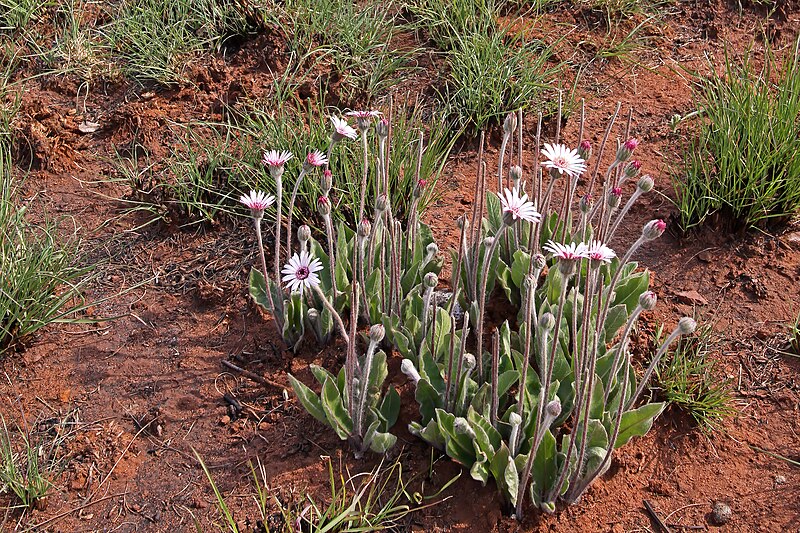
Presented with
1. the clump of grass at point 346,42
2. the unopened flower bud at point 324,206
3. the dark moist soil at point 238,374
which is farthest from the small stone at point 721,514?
the clump of grass at point 346,42

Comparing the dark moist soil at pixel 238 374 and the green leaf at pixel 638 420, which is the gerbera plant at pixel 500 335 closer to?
the green leaf at pixel 638 420

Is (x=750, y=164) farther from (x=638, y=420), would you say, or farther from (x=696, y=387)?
(x=638, y=420)

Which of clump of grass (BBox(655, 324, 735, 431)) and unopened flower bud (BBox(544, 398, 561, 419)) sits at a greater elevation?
unopened flower bud (BBox(544, 398, 561, 419))

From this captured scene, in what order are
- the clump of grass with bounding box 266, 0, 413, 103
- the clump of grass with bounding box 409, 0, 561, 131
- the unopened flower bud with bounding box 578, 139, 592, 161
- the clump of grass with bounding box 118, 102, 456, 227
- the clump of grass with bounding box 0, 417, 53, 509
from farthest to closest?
the clump of grass with bounding box 266, 0, 413, 103 < the clump of grass with bounding box 409, 0, 561, 131 < the clump of grass with bounding box 118, 102, 456, 227 < the unopened flower bud with bounding box 578, 139, 592, 161 < the clump of grass with bounding box 0, 417, 53, 509

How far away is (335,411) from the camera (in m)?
2.37

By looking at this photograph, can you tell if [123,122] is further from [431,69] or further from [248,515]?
[248,515]

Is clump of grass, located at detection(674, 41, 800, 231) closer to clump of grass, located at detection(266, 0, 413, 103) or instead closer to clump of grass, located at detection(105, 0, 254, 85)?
clump of grass, located at detection(266, 0, 413, 103)

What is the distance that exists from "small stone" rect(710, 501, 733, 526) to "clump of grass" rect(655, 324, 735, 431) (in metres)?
0.28

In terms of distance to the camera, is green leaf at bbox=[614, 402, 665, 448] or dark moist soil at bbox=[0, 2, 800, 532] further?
dark moist soil at bbox=[0, 2, 800, 532]

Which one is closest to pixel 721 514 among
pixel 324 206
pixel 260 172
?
pixel 324 206

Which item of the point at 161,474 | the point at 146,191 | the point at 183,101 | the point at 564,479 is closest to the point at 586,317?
the point at 564,479

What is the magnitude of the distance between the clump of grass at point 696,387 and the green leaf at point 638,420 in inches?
9.3

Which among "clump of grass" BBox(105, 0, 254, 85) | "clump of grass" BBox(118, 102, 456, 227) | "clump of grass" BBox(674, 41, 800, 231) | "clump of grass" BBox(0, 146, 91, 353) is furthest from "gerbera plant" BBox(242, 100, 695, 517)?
"clump of grass" BBox(105, 0, 254, 85)

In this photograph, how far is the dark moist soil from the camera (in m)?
2.39
